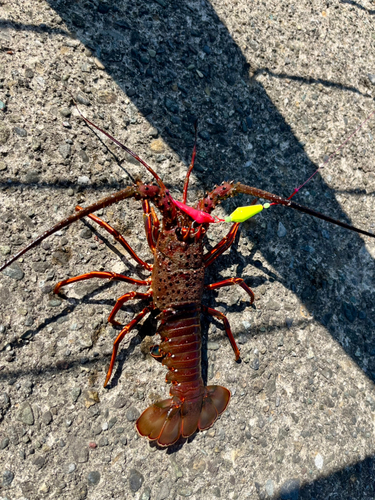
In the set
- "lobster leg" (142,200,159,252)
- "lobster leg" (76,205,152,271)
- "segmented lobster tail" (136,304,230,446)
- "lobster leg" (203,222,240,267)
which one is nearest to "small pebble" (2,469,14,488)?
"segmented lobster tail" (136,304,230,446)

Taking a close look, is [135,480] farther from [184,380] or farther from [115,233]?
[115,233]

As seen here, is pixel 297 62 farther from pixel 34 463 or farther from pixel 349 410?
pixel 34 463

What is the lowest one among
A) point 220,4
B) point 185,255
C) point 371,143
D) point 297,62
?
point 185,255

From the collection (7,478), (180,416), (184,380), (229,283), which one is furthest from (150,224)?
(7,478)

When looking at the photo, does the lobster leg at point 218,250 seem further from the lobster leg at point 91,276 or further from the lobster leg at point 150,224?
the lobster leg at point 91,276

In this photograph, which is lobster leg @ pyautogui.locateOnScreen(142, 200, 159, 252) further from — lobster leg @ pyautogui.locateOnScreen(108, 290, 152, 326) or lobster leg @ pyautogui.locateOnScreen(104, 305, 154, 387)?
lobster leg @ pyautogui.locateOnScreen(104, 305, 154, 387)

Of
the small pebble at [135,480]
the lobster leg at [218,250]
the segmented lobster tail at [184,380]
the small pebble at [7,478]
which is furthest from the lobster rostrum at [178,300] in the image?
the small pebble at [7,478]

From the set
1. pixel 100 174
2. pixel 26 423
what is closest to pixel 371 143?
pixel 100 174
